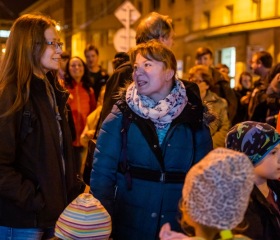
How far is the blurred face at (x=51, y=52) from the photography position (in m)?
3.64

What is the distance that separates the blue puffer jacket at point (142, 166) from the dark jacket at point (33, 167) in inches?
11.4

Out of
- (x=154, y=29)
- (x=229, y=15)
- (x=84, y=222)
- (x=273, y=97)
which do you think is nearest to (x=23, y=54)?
(x=84, y=222)

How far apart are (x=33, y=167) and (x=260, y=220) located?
136 cm

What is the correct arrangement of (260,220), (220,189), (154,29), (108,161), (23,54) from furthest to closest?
1. (154,29)
2. (108,161)
3. (23,54)
4. (260,220)
5. (220,189)

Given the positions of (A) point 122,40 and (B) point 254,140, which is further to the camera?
(A) point 122,40

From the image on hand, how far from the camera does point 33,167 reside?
3.44 metres

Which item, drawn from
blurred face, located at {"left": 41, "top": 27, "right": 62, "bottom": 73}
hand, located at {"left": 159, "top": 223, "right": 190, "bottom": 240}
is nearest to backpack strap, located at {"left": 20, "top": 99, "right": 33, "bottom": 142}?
blurred face, located at {"left": 41, "top": 27, "right": 62, "bottom": 73}

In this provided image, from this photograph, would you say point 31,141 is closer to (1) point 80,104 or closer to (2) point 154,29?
(2) point 154,29

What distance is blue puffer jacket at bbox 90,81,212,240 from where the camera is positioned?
3.58 meters

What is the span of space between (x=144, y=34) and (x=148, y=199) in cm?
144

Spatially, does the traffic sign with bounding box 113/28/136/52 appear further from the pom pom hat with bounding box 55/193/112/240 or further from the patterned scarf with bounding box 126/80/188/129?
the pom pom hat with bounding box 55/193/112/240

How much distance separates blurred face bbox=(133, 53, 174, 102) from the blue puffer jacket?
0.18m

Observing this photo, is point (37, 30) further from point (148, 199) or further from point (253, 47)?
point (253, 47)

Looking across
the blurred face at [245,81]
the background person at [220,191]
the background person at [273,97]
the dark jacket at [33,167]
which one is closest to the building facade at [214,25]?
the blurred face at [245,81]
